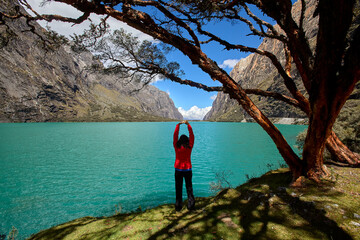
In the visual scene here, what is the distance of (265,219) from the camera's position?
4383 millimetres

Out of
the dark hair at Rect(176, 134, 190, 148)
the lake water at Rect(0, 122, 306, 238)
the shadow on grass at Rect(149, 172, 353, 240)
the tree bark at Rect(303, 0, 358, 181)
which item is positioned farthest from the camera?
the lake water at Rect(0, 122, 306, 238)

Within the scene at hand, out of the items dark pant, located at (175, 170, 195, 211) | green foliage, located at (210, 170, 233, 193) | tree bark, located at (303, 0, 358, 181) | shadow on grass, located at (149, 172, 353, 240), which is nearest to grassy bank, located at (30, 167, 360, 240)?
shadow on grass, located at (149, 172, 353, 240)

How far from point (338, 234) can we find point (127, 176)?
1847cm

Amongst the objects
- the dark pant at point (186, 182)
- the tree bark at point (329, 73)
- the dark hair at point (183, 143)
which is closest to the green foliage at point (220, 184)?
the dark pant at point (186, 182)

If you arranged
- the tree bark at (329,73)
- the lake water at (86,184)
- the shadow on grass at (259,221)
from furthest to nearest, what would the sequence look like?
the lake water at (86,184) → the shadow on grass at (259,221) → the tree bark at (329,73)

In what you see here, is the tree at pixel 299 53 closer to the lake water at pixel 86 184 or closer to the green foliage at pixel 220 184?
the green foliage at pixel 220 184

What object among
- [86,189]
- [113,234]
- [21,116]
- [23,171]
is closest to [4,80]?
[21,116]

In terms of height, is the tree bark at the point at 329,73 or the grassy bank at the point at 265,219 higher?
the tree bark at the point at 329,73

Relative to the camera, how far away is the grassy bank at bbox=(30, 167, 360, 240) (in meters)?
3.85

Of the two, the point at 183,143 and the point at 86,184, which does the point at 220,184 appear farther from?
the point at 86,184

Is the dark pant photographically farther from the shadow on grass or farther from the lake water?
the lake water

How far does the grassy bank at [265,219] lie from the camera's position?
12.6ft

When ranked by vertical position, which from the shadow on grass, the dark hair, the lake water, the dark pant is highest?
the dark hair

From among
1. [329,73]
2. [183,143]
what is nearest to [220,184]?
[183,143]
